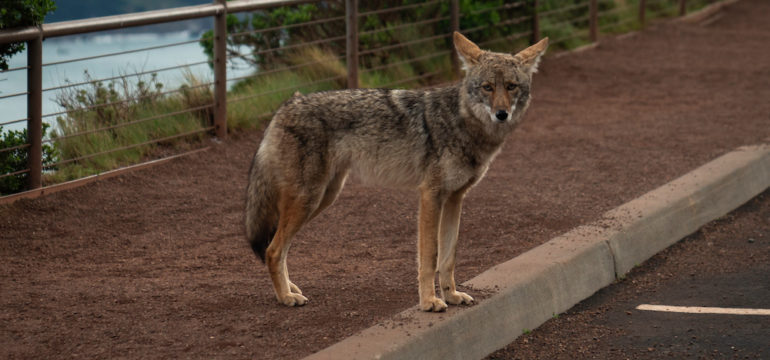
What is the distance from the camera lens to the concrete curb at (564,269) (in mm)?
5230

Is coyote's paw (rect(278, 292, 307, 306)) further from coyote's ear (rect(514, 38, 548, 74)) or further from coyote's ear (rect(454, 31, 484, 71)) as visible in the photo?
coyote's ear (rect(514, 38, 548, 74))

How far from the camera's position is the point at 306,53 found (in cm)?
1339

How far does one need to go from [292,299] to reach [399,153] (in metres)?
1.09

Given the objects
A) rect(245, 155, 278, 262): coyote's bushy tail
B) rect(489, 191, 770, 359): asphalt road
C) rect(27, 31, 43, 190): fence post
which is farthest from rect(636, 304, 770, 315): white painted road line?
rect(27, 31, 43, 190): fence post

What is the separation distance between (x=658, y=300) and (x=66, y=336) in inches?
146

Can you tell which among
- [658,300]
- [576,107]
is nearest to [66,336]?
[658,300]

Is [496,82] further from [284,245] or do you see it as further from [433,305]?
[284,245]

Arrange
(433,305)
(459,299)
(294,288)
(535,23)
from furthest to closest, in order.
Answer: (535,23) < (294,288) < (459,299) < (433,305)

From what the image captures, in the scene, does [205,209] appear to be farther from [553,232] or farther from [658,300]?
[658,300]

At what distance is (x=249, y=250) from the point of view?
7.50m

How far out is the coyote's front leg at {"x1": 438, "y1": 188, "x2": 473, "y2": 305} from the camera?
587 centimetres

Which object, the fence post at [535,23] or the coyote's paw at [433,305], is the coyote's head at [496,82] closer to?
the coyote's paw at [433,305]

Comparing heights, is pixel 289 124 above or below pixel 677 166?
above

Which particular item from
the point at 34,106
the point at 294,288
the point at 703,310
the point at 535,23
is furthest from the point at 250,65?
the point at 703,310
